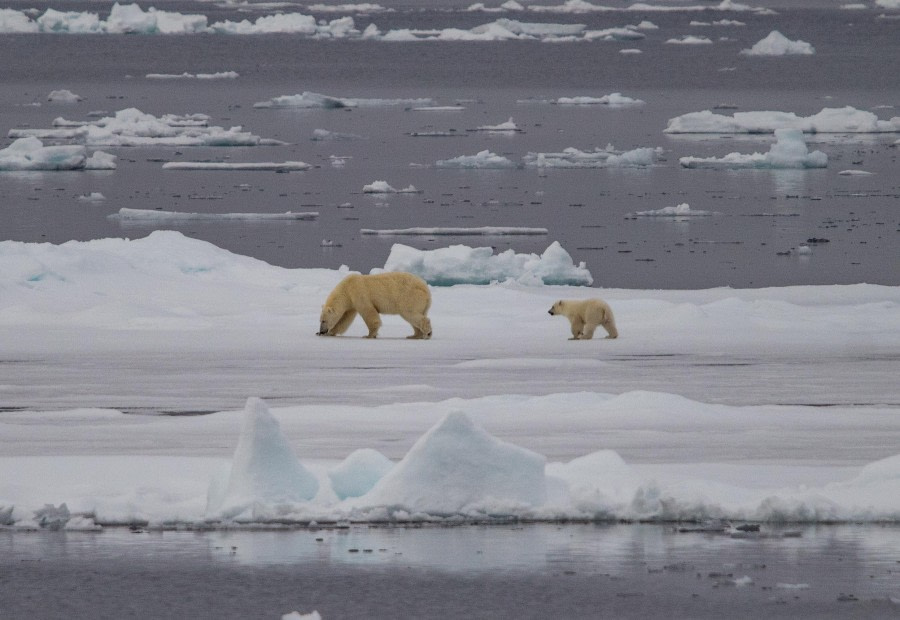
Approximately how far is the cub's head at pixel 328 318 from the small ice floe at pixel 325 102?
38.1 meters

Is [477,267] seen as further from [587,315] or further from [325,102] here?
[325,102]

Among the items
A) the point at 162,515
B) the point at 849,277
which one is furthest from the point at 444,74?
the point at 162,515

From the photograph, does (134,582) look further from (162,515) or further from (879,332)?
(879,332)

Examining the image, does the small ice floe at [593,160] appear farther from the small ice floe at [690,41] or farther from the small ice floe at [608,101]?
the small ice floe at [690,41]

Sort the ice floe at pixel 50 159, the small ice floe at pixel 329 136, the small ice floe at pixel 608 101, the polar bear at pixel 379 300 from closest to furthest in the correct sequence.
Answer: the polar bear at pixel 379 300 → the ice floe at pixel 50 159 → the small ice floe at pixel 329 136 → the small ice floe at pixel 608 101

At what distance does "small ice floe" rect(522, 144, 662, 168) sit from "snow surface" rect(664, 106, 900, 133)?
6094 mm

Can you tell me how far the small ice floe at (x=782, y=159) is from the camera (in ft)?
109

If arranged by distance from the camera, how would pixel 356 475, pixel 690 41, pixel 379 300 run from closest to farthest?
pixel 356 475 → pixel 379 300 → pixel 690 41

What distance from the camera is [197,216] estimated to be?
26.5 meters

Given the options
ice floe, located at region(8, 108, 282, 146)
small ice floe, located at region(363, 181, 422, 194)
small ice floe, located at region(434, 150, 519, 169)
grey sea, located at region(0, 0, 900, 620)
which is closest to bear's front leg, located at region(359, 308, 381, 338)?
grey sea, located at region(0, 0, 900, 620)

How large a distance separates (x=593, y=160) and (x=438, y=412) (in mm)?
26320

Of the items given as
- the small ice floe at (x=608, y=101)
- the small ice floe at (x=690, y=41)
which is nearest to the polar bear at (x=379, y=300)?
the small ice floe at (x=608, y=101)

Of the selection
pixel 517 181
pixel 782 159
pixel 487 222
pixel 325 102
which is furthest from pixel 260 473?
pixel 325 102

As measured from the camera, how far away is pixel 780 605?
19.8ft
